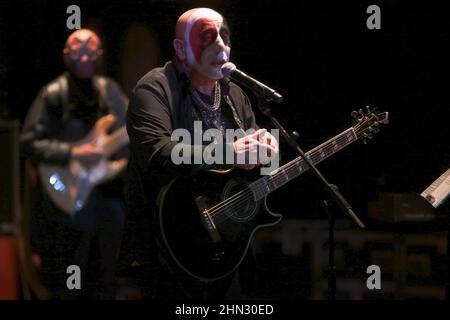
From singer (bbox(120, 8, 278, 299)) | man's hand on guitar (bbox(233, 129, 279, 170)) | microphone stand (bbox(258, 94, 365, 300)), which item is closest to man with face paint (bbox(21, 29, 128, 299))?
singer (bbox(120, 8, 278, 299))

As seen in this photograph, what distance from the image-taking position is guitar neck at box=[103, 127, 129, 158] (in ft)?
12.3

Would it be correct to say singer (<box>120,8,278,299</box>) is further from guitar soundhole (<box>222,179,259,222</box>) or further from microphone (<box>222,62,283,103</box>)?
microphone (<box>222,62,283,103</box>)

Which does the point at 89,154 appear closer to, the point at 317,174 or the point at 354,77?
the point at 317,174

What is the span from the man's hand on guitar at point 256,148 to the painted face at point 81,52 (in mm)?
963

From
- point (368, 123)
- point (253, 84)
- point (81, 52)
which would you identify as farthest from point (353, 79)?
point (81, 52)

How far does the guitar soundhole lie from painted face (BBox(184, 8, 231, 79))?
0.47 m

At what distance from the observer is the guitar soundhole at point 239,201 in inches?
132

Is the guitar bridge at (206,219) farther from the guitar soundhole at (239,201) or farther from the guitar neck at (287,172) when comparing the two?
the guitar neck at (287,172)

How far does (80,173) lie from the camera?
3.76 metres

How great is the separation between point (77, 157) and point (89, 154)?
58 millimetres

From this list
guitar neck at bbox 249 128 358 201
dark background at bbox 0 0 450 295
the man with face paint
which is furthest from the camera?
dark background at bbox 0 0 450 295

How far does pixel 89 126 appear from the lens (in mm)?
3748

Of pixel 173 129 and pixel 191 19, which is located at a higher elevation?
pixel 191 19
